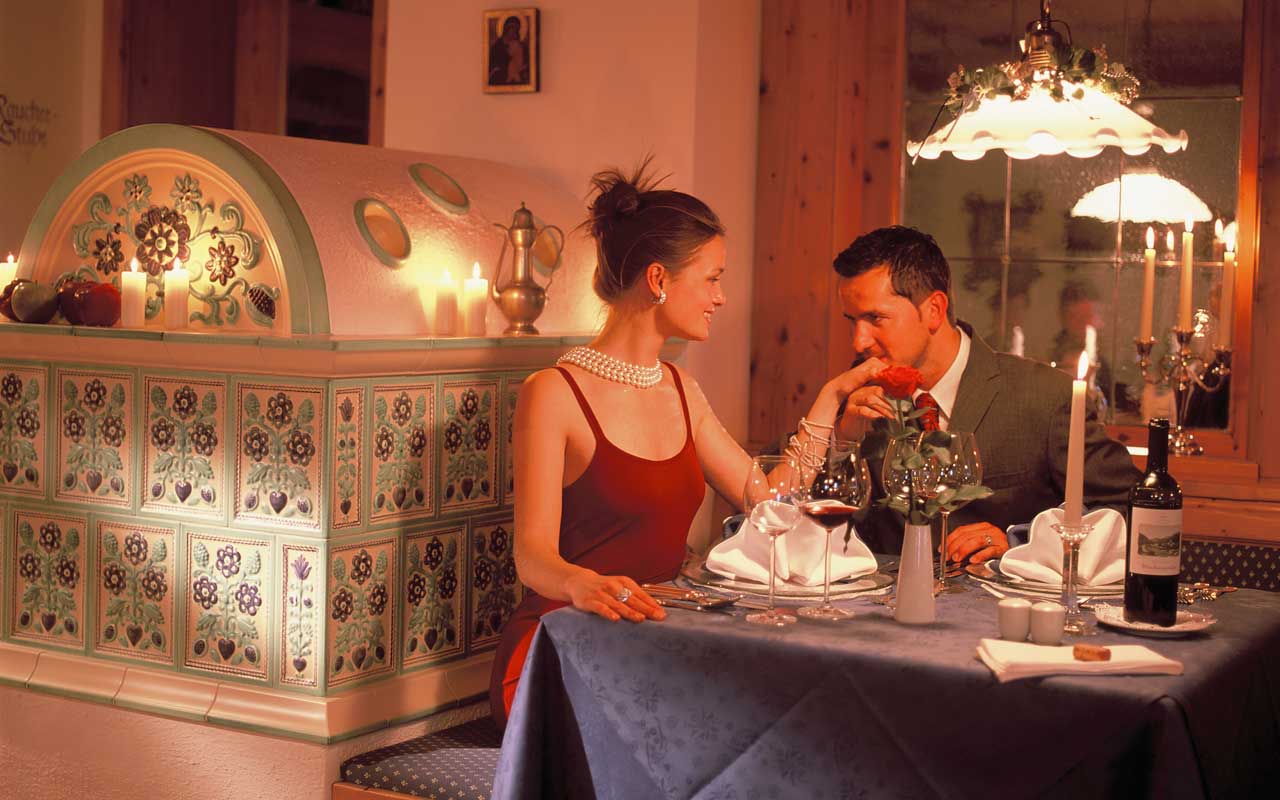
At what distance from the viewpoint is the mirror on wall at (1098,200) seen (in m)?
3.75

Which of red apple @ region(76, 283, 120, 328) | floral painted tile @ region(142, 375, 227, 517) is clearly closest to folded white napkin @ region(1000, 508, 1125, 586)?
floral painted tile @ region(142, 375, 227, 517)

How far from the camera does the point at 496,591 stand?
3057mm

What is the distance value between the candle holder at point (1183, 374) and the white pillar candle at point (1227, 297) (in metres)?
0.06

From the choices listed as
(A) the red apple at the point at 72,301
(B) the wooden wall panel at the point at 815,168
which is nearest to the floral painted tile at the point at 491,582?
(A) the red apple at the point at 72,301

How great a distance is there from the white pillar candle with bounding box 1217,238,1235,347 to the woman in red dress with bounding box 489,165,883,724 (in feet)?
4.56

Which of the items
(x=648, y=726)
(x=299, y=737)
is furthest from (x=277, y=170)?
(x=648, y=726)

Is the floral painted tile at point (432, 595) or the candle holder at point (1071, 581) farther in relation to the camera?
the floral painted tile at point (432, 595)

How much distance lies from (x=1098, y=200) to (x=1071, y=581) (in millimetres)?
2049

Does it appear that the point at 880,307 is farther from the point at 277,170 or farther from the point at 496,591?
the point at 277,170

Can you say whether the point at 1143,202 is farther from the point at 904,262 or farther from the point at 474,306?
the point at 474,306

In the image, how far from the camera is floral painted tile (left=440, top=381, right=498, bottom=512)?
2.91 m

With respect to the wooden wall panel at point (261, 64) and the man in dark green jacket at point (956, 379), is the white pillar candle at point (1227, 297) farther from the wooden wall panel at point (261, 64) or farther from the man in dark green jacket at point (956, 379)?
the wooden wall panel at point (261, 64)

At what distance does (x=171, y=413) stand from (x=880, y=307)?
1.36 metres

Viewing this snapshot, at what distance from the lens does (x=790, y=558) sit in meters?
2.25
